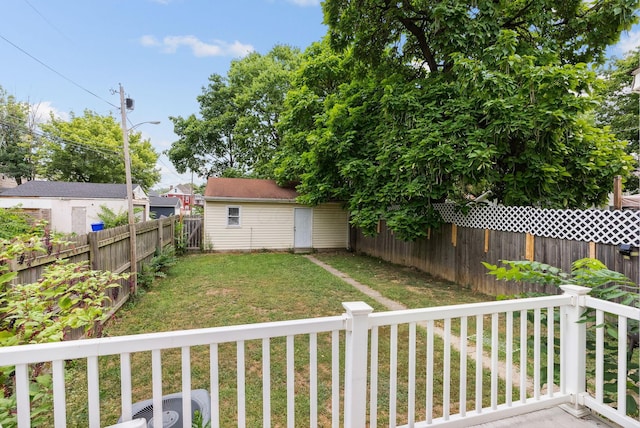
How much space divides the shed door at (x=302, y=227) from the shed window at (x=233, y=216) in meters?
2.19

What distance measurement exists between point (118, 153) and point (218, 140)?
8.09 metres

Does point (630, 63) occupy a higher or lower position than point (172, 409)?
higher

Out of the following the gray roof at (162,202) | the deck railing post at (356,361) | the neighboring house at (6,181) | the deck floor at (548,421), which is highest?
the neighboring house at (6,181)

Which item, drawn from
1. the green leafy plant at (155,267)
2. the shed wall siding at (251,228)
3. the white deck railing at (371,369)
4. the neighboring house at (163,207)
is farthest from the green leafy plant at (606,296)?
the neighboring house at (163,207)

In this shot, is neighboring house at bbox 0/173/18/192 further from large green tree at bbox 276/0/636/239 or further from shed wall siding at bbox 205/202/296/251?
large green tree at bbox 276/0/636/239

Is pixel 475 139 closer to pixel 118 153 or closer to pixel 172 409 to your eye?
pixel 172 409

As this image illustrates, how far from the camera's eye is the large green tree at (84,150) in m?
21.8

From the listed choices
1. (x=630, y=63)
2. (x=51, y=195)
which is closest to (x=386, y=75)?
(x=630, y=63)

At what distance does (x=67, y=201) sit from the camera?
51.6 feet

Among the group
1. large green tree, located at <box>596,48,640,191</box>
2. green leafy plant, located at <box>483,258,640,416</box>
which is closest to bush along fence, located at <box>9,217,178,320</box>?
green leafy plant, located at <box>483,258,640,416</box>

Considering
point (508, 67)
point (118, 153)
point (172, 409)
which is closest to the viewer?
point (172, 409)

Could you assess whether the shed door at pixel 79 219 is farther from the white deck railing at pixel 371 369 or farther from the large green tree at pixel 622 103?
the large green tree at pixel 622 103

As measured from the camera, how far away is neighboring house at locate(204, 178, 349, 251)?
1186 cm

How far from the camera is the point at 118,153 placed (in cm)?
2294
